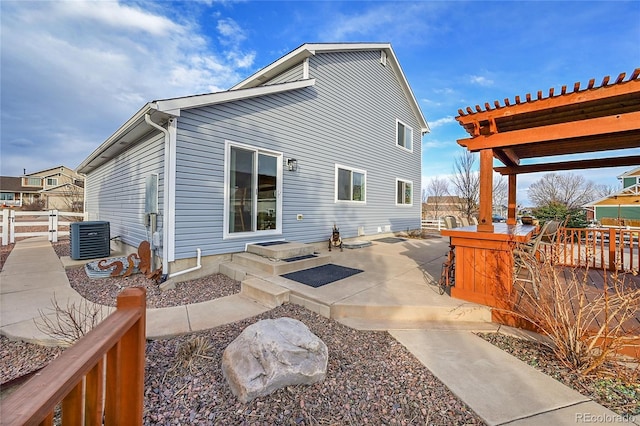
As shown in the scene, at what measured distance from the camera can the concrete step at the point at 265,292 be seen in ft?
12.1

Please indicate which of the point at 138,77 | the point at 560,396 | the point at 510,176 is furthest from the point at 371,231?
the point at 138,77

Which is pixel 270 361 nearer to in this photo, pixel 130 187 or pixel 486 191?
pixel 486 191

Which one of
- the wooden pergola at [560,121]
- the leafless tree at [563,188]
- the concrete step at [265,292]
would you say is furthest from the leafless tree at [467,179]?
the leafless tree at [563,188]

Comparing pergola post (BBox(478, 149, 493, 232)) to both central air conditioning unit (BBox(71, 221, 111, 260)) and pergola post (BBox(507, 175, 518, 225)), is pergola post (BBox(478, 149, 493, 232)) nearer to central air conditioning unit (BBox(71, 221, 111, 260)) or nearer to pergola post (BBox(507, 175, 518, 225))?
pergola post (BBox(507, 175, 518, 225))

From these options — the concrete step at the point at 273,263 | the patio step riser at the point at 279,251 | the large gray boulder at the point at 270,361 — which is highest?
the patio step riser at the point at 279,251

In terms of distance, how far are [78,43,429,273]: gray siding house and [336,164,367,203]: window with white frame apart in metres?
0.04

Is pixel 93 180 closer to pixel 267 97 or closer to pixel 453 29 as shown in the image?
pixel 267 97

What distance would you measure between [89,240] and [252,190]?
13.7 ft

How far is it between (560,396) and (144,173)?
23.7ft

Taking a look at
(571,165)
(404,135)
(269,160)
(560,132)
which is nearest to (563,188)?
(404,135)

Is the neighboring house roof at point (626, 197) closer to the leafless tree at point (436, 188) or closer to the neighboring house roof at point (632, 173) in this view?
the neighboring house roof at point (632, 173)

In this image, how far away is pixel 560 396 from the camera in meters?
2.06

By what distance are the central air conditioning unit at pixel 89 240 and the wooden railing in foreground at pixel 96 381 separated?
6529 mm

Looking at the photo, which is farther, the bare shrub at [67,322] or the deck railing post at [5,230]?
the deck railing post at [5,230]
